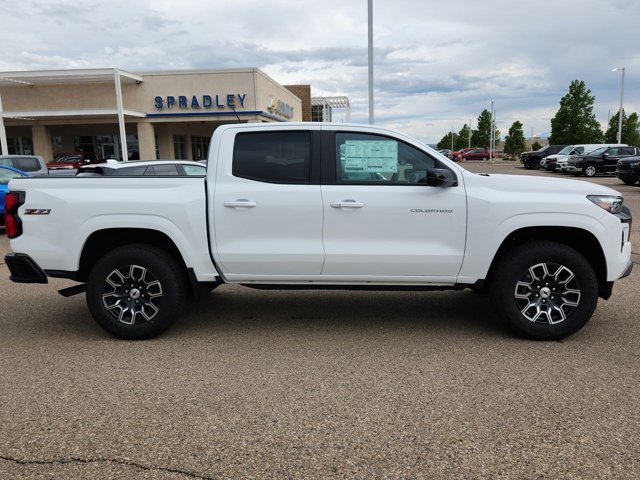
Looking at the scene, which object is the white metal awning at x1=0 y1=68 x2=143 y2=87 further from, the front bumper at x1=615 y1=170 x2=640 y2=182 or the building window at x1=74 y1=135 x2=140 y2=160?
the front bumper at x1=615 y1=170 x2=640 y2=182

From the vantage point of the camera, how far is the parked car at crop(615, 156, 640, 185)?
73.0 ft

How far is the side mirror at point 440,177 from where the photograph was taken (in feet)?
15.1

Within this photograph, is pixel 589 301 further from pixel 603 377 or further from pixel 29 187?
pixel 29 187

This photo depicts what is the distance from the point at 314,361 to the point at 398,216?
1439mm

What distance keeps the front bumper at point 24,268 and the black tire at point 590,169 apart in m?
31.0

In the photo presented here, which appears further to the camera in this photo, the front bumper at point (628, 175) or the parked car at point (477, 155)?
the parked car at point (477, 155)

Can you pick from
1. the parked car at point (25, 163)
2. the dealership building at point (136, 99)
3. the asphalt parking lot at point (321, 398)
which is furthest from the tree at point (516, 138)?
the asphalt parking lot at point (321, 398)

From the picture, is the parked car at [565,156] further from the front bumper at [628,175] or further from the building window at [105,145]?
the building window at [105,145]

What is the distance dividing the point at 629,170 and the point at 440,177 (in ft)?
72.0

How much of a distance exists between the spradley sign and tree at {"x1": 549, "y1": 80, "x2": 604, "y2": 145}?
3151 centimetres

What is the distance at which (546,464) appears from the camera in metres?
2.97

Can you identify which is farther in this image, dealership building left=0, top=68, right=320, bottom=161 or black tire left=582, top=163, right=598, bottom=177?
dealership building left=0, top=68, right=320, bottom=161

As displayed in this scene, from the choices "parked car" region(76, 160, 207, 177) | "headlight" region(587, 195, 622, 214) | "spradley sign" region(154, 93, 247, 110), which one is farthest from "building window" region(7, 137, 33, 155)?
"headlight" region(587, 195, 622, 214)

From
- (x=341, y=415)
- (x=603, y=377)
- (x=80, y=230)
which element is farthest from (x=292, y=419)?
(x=80, y=230)
